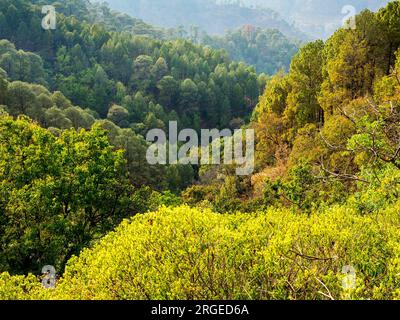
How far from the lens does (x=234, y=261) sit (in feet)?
30.1

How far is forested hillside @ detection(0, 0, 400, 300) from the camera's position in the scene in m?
8.83

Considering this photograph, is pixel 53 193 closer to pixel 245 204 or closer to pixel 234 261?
pixel 245 204

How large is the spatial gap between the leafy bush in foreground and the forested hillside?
0.03m

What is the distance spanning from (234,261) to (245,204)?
1668 cm

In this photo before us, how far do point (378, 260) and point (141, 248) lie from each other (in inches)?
189

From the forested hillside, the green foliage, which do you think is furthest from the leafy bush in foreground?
the green foliage

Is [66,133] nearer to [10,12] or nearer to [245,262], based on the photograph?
[245,262]

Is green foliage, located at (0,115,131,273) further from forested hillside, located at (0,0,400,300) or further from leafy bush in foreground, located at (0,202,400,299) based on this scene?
leafy bush in foreground, located at (0,202,400,299)

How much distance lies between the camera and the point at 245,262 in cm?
927

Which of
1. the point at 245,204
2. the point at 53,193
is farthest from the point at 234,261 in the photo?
the point at 245,204

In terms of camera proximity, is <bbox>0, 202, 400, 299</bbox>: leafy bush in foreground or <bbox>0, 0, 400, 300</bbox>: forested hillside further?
<bbox>0, 0, 400, 300</bbox>: forested hillside

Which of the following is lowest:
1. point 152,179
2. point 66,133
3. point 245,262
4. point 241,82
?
point 152,179

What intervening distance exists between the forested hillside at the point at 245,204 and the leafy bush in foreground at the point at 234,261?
30 mm
